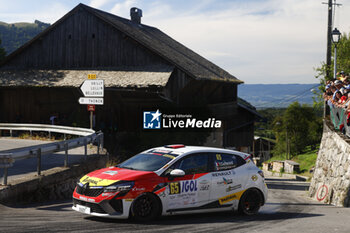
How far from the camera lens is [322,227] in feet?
28.7

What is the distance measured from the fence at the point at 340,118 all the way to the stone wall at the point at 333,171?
0.27 metres

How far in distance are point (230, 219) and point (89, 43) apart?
2505 centimetres

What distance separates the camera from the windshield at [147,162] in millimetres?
9312

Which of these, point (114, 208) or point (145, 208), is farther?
point (145, 208)

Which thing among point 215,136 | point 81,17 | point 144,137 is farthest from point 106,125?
point 215,136

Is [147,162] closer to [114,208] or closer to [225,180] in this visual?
[114,208]

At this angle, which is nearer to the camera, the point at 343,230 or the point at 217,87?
the point at 343,230

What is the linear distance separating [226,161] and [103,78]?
20.4m

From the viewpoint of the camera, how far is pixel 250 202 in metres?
10.3

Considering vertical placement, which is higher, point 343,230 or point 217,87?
point 217,87

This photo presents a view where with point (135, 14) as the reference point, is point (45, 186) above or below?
below

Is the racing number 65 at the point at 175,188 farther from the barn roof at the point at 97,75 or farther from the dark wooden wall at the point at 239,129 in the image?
the dark wooden wall at the point at 239,129

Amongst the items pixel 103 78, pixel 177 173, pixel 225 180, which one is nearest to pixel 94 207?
pixel 177 173

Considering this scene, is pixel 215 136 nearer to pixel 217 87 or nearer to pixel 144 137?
pixel 217 87
